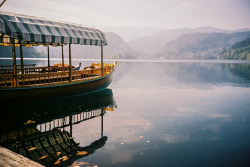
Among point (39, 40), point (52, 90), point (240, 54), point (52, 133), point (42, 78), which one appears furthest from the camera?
point (240, 54)

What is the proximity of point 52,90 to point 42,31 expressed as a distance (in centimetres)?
361

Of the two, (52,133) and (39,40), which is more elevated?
(39,40)

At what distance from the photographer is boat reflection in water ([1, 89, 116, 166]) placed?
5402 mm

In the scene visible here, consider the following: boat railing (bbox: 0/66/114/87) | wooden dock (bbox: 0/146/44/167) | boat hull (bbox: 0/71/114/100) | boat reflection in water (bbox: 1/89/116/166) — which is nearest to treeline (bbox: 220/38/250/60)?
boat hull (bbox: 0/71/114/100)

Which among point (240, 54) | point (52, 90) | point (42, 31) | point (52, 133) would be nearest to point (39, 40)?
point (42, 31)

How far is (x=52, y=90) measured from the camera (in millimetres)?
11797

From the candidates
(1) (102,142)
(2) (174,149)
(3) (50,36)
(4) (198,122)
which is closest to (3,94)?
(3) (50,36)

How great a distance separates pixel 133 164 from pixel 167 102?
820 cm

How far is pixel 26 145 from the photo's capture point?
5934 mm

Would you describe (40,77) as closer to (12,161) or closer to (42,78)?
(42,78)

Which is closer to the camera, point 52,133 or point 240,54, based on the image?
point 52,133

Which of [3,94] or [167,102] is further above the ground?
[3,94]

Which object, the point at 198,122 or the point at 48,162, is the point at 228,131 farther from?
the point at 48,162

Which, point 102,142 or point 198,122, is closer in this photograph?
point 102,142
